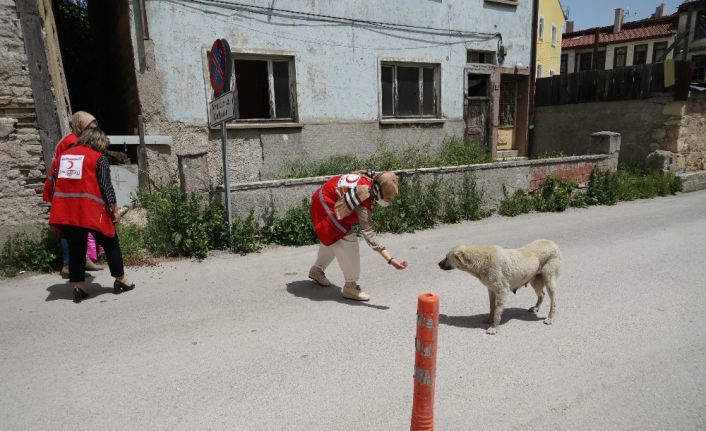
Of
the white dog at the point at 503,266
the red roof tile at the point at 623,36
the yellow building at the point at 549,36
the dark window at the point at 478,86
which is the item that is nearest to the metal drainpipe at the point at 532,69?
the dark window at the point at 478,86

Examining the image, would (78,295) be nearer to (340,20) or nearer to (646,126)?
(340,20)

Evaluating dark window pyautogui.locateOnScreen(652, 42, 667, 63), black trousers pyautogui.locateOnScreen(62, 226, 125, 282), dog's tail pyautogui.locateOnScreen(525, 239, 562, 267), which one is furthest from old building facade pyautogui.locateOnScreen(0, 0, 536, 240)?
dark window pyautogui.locateOnScreen(652, 42, 667, 63)

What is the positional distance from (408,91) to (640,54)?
32.5 m

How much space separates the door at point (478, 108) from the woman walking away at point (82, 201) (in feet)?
33.2

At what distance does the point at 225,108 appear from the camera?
567 cm

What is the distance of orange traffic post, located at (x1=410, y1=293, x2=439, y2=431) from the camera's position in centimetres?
208

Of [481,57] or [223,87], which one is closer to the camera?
[223,87]

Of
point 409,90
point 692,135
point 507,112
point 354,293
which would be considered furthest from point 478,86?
point 354,293

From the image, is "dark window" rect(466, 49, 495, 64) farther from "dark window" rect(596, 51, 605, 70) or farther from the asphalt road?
"dark window" rect(596, 51, 605, 70)

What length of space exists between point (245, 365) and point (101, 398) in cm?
98

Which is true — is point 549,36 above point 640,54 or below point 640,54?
above

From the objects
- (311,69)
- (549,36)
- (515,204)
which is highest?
(549,36)

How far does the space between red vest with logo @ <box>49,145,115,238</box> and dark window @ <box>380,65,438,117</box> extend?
7.72m

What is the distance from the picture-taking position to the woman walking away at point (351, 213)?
4.05 metres
